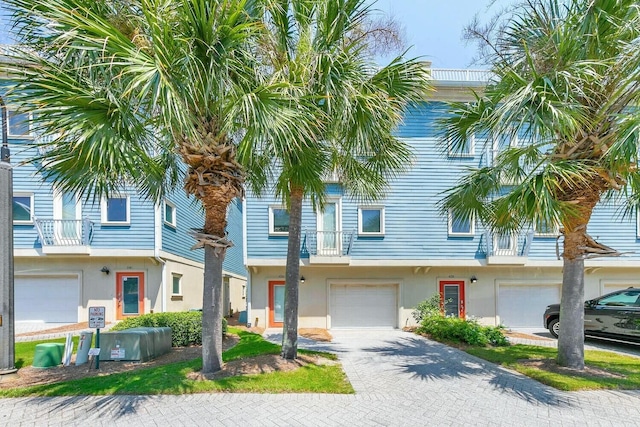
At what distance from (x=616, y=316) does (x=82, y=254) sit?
603 inches

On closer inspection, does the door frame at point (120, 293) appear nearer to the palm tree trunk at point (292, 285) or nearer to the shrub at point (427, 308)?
the palm tree trunk at point (292, 285)

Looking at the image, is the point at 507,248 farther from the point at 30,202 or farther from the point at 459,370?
the point at 30,202

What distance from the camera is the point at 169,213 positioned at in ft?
46.1

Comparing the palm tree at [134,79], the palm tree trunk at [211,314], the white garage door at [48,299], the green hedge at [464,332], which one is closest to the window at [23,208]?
the white garage door at [48,299]

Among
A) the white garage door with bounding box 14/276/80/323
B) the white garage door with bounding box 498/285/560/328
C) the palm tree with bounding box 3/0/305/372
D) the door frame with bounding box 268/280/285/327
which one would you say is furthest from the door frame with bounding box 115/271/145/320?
the white garage door with bounding box 498/285/560/328

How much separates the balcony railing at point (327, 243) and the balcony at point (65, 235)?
696 cm

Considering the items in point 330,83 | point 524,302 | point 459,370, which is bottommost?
point 459,370

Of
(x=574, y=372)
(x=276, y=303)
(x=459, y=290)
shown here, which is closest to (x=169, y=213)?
(x=276, y=303)

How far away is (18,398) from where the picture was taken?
5340mm

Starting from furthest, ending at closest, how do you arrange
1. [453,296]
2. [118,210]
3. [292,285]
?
[453,296] → [118,210] → [292,285]

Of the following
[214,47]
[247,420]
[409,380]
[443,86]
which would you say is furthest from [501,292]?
[214,47]

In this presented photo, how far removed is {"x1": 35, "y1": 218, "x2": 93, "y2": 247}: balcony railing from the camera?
38.8 ft

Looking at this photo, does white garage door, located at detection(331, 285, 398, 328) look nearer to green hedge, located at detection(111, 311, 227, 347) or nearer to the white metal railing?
green hedge, located at detection(111, 311, 227, 347)

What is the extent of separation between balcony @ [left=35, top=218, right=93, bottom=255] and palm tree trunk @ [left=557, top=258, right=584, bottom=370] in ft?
42.4
